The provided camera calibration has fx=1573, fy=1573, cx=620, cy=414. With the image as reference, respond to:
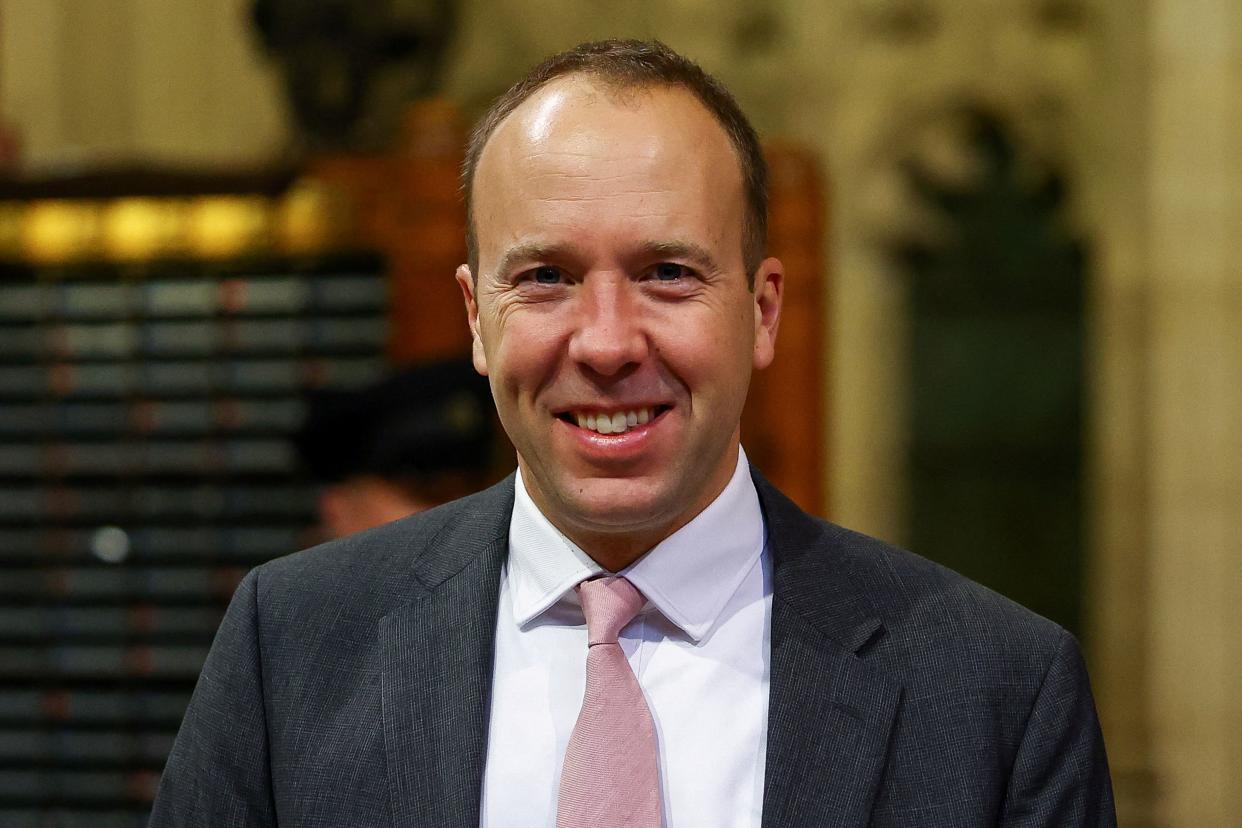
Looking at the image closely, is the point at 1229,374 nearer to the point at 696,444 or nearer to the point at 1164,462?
the point at 1164,462

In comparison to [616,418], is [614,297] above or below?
above

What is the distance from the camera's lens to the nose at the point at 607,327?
5.15ft

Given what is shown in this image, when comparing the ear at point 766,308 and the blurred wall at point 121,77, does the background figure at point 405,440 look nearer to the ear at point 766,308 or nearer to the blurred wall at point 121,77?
the ear at point 766,308

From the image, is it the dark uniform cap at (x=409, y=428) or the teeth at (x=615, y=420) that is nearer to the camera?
the teeth at (x=615, y=420)

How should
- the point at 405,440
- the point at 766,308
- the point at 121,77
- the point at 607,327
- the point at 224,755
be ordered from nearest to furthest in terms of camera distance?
the point at 607,327
the point at 224,755
the point at 766,308
the point at 405,440
the point at 121,77

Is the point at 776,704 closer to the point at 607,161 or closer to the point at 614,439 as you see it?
the point at 614,439

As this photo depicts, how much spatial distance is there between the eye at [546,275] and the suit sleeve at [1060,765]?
67 cm

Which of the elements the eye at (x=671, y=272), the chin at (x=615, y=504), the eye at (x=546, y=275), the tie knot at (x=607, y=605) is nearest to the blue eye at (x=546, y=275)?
the eye at (x=546, y=275)

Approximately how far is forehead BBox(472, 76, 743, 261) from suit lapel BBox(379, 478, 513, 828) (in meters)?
0.37

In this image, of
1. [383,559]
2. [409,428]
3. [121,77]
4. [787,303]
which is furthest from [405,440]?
[121,77]

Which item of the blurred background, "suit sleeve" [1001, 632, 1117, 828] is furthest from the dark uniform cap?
"suit sleeve" [1001, 632, 1117, 828]

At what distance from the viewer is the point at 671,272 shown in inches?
63.5

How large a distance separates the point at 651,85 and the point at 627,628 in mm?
588

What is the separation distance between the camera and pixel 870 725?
165cm
